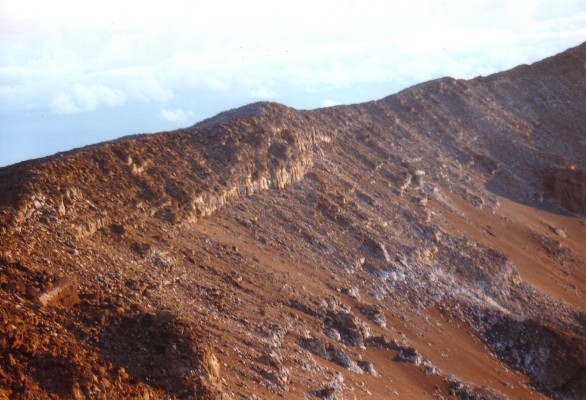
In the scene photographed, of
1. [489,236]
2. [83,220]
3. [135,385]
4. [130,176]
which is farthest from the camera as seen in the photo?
[489,236]

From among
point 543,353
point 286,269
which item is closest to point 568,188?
point 543,353

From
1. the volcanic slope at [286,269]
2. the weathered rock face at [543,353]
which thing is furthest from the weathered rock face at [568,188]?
the weathered rock face at [543,353]

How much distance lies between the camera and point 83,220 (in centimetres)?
1678

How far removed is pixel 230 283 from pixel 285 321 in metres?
1.88

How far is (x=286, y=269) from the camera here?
21.0 meters

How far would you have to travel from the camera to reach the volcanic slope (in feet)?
41.1

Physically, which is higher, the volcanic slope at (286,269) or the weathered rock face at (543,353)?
the volcanic slope at (286,269)

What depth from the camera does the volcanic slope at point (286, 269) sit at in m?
12.5

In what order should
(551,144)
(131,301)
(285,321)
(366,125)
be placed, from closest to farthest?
(131,301)
(285,321)
(366,125)
(551,144)

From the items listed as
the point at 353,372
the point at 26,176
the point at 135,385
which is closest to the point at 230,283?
the point at 353,372

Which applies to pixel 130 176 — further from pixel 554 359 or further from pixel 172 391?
pixel 554 359

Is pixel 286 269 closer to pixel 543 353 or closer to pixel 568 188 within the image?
pixel 543 353

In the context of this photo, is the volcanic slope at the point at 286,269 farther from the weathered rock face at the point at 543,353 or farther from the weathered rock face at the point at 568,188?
the weathered rock face at the point at 568,188

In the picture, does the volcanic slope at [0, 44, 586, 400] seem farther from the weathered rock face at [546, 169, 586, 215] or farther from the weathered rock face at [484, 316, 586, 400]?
the weathered rock face at [546, 169, 586, 215]
